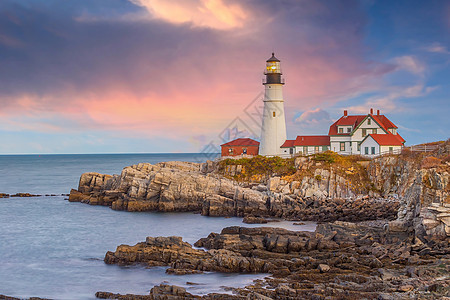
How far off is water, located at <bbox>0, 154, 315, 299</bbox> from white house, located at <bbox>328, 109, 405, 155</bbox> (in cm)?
1506

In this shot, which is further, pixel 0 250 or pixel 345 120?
pixel 345 120

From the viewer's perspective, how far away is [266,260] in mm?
16688

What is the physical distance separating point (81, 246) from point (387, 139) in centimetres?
2467

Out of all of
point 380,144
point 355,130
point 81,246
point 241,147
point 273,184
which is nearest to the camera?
point 81,246

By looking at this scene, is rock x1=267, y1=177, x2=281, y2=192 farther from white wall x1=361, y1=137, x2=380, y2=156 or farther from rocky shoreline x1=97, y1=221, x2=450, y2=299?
rocky shoreline x1=97, y1=221, x2=450, y2=299

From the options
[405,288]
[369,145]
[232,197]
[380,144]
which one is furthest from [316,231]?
[369,145]

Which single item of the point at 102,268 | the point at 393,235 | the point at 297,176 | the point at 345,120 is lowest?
the point at 102,268

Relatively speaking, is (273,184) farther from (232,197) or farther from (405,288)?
(405,288)

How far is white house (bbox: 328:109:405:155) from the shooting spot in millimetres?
38469

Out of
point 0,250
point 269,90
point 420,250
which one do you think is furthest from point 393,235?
point 269,90

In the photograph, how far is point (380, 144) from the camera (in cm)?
3631

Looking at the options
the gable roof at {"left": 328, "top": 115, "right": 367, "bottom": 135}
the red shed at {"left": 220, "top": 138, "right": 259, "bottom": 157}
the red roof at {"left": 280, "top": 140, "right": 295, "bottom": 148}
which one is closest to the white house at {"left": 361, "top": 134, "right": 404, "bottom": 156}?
the gable roof at {"left": 328, "top": 115, "right": 367, "bottom": 135}

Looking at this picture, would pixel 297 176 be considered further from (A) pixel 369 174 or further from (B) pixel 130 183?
(B) pixel 130 183

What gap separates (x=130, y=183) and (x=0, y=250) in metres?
14.2
